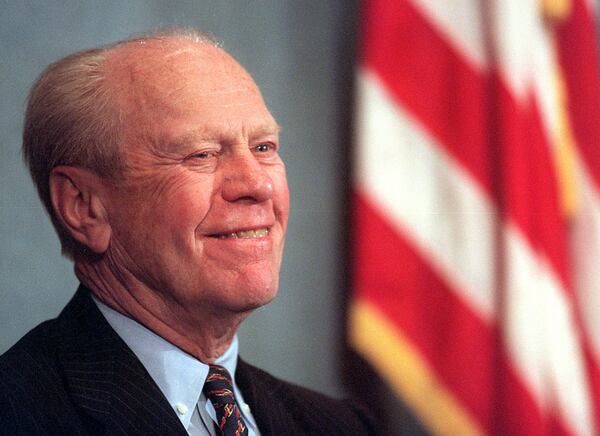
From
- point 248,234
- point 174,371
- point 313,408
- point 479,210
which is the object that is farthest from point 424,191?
point 174,371

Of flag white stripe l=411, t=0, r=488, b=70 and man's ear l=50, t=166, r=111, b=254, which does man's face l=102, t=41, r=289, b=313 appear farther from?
flag white stripe l=411, t=0, r=488, b=70

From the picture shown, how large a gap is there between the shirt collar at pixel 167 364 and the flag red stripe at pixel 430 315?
69cm

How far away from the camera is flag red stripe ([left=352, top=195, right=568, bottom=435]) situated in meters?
1.78

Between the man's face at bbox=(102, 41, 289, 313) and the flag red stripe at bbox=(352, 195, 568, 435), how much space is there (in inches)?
25.6

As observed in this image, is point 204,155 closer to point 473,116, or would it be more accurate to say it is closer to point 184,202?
point 184,202

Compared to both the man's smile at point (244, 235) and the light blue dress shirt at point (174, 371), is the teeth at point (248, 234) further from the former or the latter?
the light blue dress shirt at point (174, 371)

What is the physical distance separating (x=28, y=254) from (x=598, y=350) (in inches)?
46.9

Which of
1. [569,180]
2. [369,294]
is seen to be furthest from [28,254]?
[569,180]

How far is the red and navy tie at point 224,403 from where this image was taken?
46.8 inches

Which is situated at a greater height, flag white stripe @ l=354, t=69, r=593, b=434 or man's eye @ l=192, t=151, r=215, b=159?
man's eye @ l=192, t=151, r=215, b=159

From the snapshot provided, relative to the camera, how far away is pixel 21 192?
149 centimetres

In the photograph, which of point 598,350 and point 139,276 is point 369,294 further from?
point 139,276

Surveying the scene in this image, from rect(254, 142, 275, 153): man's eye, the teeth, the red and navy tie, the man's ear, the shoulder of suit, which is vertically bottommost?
the shoulder of suit

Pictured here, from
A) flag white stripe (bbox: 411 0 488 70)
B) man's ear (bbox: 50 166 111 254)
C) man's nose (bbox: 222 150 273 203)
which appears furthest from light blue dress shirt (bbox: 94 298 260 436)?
flag white stripe (bbox: 411 0 488 70)
